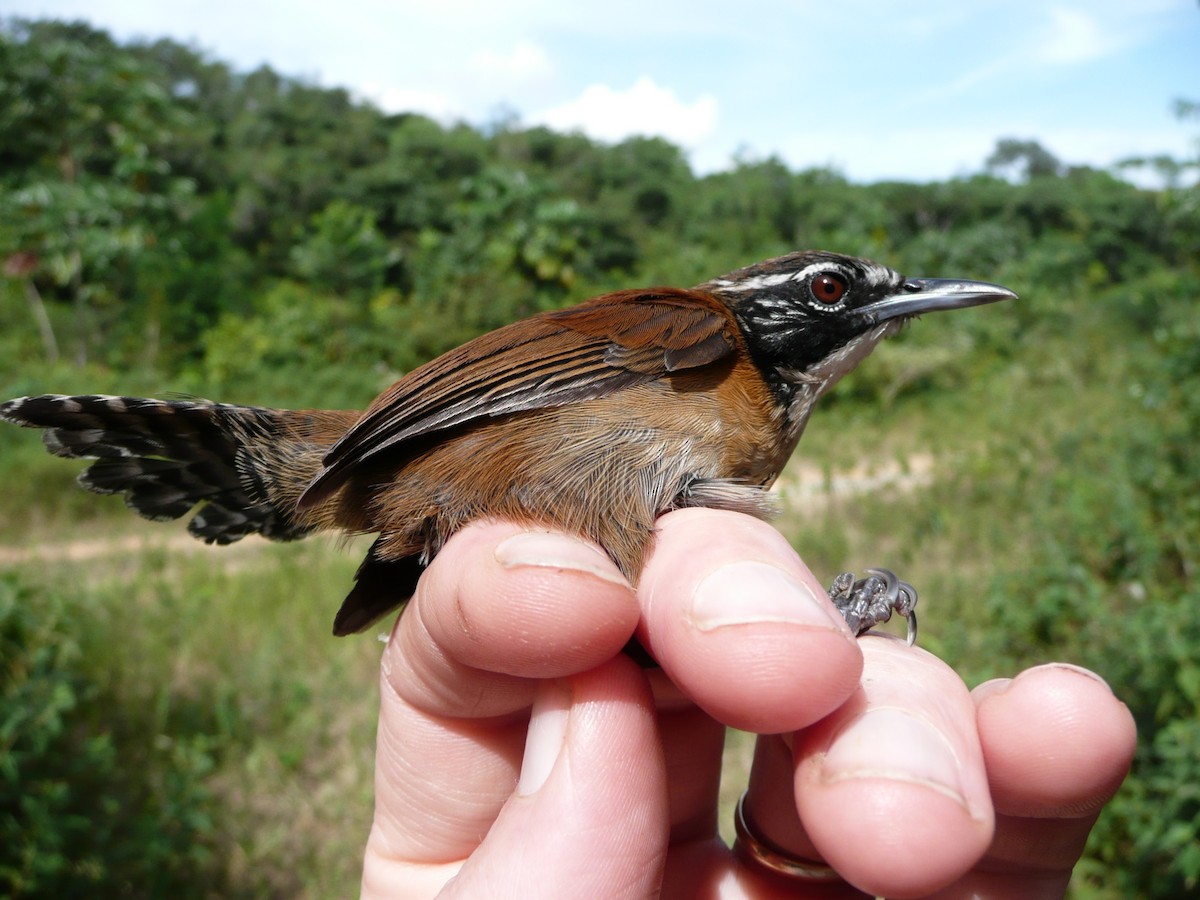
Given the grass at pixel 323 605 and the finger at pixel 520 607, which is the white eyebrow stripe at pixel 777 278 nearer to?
the finger at pixel 520 607

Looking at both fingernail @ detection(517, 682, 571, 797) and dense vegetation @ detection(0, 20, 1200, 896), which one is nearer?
fingernail @ detection(517, 682, 571, 797)

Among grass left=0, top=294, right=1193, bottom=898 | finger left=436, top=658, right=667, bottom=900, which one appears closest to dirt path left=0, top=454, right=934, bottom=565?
grass left=0, top=294, right=1193, bottom=898

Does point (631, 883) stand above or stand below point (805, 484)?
above

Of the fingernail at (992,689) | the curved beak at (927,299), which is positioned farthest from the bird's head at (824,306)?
the fingernail at (992,689)

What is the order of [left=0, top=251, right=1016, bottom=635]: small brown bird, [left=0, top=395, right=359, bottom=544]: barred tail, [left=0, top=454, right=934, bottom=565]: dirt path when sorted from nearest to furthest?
[left=0, top=251, right=1016, bottom=635]: small brown bird
[left=0, top=395, right=359, bottom=544]: barred tail
[left=0, top=454, right=934, bottom=565]: dirt path

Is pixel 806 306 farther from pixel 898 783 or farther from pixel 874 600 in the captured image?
pixel 898 783

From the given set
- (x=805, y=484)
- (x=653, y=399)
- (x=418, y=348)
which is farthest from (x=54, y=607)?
(x=418, y=348)

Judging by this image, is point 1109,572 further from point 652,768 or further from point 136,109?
point 136,109

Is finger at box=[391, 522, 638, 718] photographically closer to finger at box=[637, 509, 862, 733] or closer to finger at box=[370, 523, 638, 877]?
finger at box=[370, 523, 638, 877]
